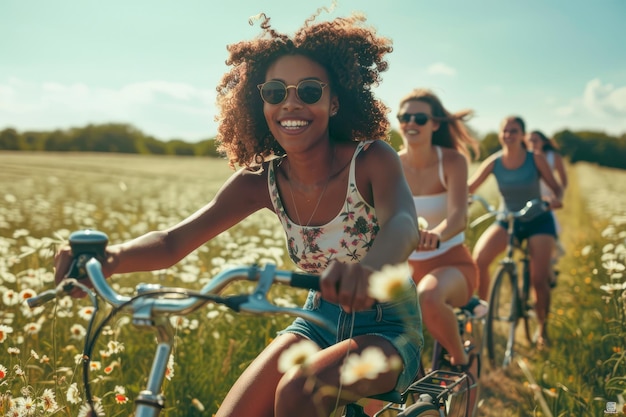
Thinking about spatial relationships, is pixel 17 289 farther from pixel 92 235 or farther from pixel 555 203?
pixel 555 203

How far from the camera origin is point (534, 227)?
728cm

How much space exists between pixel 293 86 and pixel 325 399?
1.19 meters

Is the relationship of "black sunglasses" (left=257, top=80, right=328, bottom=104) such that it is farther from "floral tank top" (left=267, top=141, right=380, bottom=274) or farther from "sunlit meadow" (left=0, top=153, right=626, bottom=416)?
"sunlit meadow" (left=0, top=153, right=626, bottom=416)

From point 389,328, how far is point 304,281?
40.9 inches

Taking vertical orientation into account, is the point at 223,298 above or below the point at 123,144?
below

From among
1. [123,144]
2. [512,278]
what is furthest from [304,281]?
[123,144]

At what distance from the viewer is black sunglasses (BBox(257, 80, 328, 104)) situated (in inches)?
112

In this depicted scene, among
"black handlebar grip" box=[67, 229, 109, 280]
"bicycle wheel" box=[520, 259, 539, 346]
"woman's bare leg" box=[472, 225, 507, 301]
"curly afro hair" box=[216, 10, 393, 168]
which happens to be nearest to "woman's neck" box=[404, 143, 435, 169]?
"woman's bare leg" box=[472, 225, 507, 301]

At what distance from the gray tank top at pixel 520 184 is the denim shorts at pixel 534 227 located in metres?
0.31

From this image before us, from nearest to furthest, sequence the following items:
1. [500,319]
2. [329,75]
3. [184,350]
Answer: [329,75]
[184,350]
[500,319]

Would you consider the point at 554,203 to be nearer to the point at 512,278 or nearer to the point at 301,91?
the point at 512,278

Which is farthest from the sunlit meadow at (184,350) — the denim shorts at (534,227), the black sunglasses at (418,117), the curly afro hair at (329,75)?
the black sunglasses at (418,117)

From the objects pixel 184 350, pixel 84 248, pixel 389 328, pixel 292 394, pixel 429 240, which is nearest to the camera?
pixel 84 248

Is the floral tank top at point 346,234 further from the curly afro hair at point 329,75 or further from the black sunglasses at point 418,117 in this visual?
the black sunglasses at point 418,117
